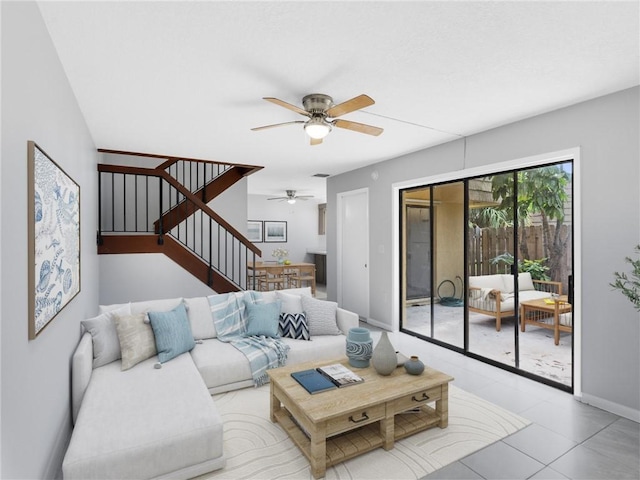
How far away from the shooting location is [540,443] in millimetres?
2410

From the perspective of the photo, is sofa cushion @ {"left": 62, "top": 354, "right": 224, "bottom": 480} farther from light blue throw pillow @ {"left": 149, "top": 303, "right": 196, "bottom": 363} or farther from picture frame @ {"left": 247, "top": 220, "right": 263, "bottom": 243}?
picture frame @ {"left": 247, "top": 220, "right": 263, "bottom": 243}

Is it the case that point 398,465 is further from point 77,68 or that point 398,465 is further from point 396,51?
point 77,68

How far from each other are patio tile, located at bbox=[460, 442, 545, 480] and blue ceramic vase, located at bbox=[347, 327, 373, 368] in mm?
877

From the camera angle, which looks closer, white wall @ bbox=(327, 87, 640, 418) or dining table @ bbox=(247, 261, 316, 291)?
white wall @ bbox=(327, 87, 640, 418)

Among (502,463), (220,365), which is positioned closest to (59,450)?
(220,365)

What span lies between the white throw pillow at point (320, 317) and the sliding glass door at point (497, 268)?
1614 mm

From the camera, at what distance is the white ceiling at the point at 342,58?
72.3 inches

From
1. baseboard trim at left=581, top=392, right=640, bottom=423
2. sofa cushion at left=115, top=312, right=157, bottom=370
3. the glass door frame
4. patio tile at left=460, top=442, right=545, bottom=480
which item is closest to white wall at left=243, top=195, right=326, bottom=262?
the glass door frame

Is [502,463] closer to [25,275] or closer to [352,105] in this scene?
[352,105]

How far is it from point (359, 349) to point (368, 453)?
686mm

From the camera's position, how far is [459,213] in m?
4.34

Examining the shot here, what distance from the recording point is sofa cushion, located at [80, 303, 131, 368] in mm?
2777

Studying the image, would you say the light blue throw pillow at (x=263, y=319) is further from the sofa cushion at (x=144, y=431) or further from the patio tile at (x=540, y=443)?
the patio tile at (x=540, y=443)

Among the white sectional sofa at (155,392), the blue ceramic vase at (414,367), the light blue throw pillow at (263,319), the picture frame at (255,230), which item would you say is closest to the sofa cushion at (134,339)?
the white sectional sofa at (155,392)
